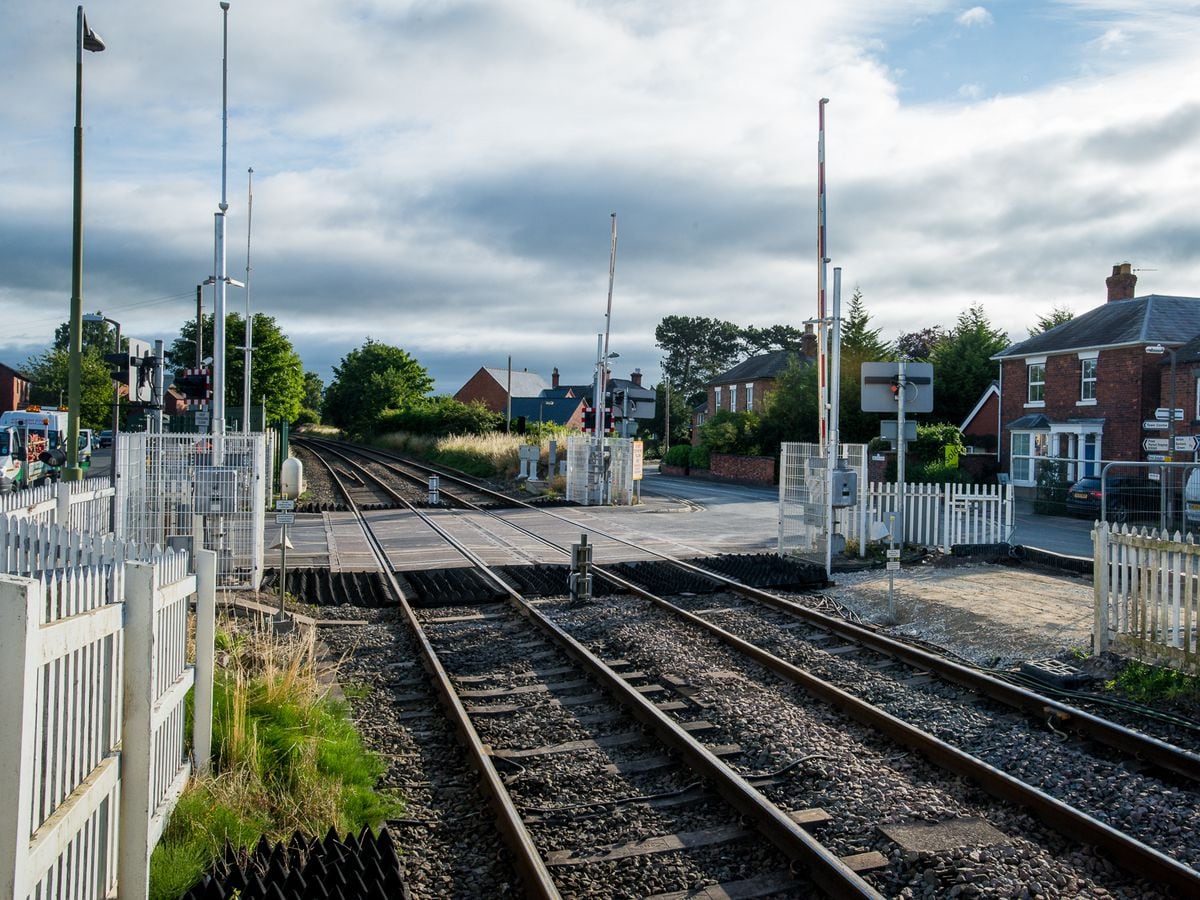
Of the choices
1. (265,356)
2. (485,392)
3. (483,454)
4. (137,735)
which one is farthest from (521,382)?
(137,735)

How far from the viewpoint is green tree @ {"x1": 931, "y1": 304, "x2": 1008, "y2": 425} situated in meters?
48.6

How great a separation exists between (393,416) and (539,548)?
60645mm

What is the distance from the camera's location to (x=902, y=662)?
9453 mm

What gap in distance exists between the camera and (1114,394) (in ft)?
109

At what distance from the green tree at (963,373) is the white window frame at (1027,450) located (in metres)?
10.8

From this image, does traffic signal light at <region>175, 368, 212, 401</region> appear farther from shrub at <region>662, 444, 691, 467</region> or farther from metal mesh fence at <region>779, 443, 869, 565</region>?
shrub at <region>662, 444, 691, 467</region>

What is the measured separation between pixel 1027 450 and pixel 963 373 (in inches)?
506

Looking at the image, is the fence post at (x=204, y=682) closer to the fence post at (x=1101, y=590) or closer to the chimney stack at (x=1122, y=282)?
the fence post at (x=1101, y=590)

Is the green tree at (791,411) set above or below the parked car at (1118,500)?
above

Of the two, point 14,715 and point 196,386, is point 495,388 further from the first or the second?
point 14,715

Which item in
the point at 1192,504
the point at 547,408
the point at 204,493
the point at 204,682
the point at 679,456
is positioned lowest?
the point at 204,682

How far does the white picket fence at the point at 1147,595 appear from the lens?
8.56 metres

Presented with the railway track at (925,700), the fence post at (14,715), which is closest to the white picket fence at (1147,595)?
the railway track at (925,700)

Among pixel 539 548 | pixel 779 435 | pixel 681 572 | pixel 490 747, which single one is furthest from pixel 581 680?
pixel 779 435
